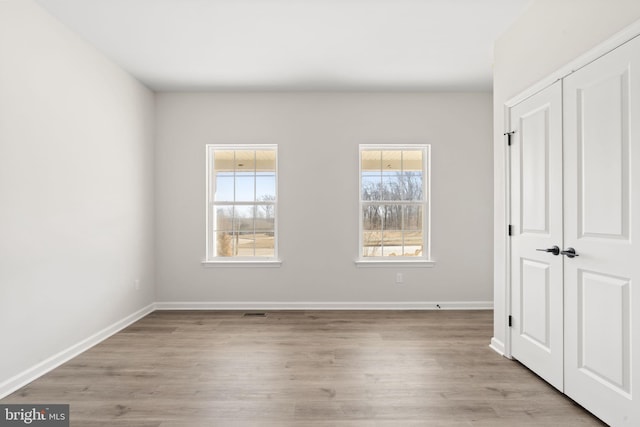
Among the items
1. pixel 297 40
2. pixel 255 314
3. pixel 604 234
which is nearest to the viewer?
pixel 604 234

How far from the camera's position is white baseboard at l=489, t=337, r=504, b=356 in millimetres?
3285

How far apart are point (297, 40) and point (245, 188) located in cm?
215

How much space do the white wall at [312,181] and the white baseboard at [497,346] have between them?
4.84 ft

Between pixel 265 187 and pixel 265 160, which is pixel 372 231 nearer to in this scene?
pixel 265 187

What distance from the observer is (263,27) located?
326 cm

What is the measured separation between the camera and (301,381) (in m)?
2.76

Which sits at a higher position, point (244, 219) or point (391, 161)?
point (391, 161)

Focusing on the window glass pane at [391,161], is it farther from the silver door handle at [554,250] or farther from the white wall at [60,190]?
the white wall at [60,190]

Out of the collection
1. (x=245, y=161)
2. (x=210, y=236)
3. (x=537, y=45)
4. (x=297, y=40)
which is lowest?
(x=210, y=236)

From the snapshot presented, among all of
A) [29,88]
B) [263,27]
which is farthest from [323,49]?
[29,88]

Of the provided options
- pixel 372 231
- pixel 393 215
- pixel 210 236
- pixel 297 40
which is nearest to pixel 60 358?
pixel 210 236

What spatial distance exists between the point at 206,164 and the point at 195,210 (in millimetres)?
618

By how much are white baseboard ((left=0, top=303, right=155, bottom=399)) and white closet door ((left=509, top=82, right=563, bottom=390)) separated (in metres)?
3.73

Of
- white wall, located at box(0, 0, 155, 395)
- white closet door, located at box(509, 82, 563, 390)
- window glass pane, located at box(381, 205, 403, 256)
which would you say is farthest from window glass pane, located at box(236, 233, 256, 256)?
white closet door, located at box(509, 82, 563, 390)
